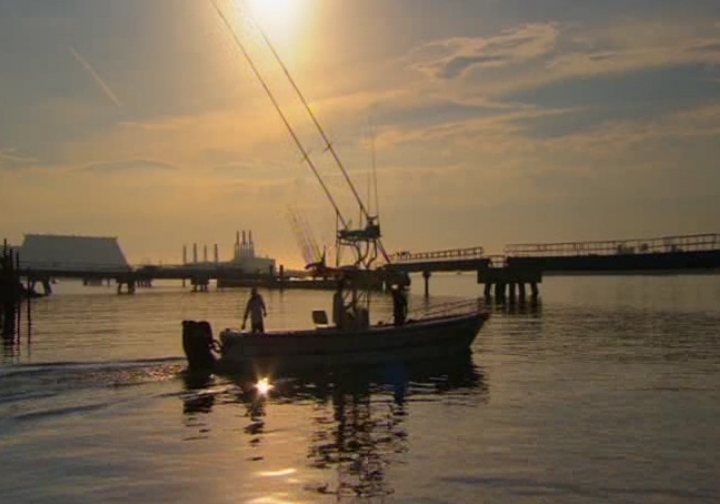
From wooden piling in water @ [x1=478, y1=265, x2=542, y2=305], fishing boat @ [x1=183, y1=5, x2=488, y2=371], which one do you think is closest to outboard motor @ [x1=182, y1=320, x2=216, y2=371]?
fishing boat @ [x1=183, y1=5, x2=488, y2=371]

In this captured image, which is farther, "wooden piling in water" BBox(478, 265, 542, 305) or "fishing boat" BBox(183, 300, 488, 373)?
"wooden piling in water" BBox(478, 265, 542, 305)

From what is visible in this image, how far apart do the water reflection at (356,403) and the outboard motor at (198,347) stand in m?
1.39

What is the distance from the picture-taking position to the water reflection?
59.2 ft

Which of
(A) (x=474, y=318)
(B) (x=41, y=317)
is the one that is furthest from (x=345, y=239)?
(B) (x=41, y=317)

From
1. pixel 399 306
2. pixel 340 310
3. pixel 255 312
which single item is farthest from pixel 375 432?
pixel 399 306

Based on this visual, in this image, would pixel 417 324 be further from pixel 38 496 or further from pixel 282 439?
pixel 38 496

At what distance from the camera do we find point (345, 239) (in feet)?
117

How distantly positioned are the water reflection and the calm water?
8cm

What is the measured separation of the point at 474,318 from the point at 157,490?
24.9m

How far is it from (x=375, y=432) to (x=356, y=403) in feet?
15.3

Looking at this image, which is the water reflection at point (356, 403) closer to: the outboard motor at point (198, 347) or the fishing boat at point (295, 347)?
the fishing boat at point (295, 347)

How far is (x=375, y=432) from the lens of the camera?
21891 millimetres

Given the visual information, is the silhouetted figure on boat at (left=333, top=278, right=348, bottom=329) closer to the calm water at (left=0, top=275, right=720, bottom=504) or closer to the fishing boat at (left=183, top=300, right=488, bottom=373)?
the fishing boat at (left=183, top=300, right=488, bottom=373)

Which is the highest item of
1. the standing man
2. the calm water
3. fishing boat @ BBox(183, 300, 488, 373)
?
the standing man
